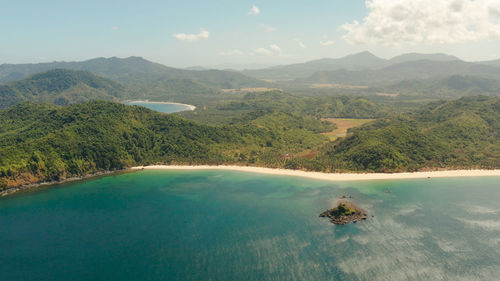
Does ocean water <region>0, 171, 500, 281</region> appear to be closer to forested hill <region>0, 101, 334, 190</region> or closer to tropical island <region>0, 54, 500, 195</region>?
tropical island <region>0, 54, 500, 195</region>

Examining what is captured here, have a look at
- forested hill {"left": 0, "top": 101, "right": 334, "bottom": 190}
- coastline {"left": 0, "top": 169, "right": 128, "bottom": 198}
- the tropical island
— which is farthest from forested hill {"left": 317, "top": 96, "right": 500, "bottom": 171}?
coastline {"left": 0, "top": 169, "right": 128, "bottom": 198}

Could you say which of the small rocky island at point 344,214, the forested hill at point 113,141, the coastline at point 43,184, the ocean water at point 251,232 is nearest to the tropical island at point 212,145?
the forested hill at point 113,141

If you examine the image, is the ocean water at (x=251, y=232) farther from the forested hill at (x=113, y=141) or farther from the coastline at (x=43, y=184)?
the forested hill at (x=113, y=141)

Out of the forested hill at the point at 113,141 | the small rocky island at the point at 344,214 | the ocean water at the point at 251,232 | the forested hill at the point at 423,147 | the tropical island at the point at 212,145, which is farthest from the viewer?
the forested hill at the point at 423,147

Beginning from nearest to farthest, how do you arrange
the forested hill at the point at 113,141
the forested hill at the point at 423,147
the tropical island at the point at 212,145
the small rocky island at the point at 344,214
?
1. the small rocky island at the point at 344,214
2. the forested hill at the point at 113,141
3. the tropical island at the point at 212,145
4. the forested hill at the point at 423,147

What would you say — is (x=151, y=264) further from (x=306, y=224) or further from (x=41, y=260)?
(x=306, y=224)

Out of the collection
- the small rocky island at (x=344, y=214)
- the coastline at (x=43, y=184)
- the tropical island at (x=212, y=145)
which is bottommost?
the coastline at (x=43, y=184)

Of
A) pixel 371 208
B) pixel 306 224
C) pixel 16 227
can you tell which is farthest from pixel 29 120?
pixel 371 208
